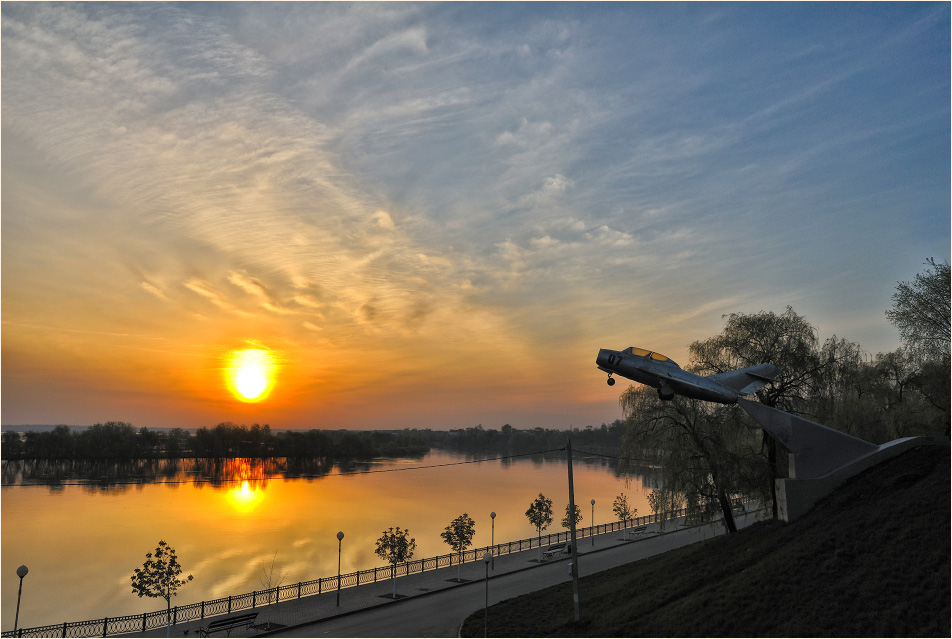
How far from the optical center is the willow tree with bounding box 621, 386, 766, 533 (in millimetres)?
28659

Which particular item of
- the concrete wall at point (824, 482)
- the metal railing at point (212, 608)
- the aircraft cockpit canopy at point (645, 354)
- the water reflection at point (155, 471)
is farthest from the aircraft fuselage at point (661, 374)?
the water reflection at point (155, 471)

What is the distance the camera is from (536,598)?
2627 cm

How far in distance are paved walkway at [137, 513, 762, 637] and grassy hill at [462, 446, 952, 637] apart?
2500mm

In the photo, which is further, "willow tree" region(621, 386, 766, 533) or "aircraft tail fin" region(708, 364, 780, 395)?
"willow tree" region(621, 386, 766, 533)

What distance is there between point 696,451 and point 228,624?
2246cm

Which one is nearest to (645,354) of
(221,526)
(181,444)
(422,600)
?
(422,600)

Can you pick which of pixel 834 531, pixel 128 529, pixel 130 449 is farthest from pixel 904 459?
pixel 130 449

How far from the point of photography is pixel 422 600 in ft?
91.5

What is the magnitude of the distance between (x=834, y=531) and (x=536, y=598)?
1251 cm


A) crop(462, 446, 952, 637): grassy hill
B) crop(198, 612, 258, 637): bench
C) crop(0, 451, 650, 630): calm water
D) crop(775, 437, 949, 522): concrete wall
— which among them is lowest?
crop(0, 451, 650, 630): calm water

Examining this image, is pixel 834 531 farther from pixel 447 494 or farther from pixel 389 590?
pixel 447 494

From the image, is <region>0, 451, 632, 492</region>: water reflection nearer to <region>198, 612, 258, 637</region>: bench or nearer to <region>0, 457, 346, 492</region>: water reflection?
<region>0, 457, 346, 492</region>: water reflection

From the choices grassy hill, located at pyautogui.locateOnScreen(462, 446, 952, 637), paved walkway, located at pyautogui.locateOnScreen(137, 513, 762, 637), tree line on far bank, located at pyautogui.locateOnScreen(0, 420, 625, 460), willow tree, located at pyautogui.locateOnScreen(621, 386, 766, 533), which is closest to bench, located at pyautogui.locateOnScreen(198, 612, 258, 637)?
paved walkway, located at pyautogui.locateOnScreen(137, 513, 762, 637)

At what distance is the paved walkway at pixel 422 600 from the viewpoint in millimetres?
23672
